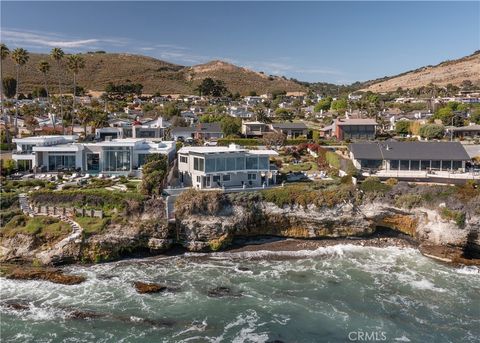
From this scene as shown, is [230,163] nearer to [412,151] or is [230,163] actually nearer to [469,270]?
[412,151]

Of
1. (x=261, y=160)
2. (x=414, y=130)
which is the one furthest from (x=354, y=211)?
(x=414, y=130)

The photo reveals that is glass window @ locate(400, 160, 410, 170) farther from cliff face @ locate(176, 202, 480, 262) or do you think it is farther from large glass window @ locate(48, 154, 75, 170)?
large glass window @ locate(48, 154, 75, 170)

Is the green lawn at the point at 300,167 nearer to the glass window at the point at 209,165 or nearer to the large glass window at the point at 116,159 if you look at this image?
the glass window at the point at 209,165

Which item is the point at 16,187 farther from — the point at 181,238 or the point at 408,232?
the point at 408,232

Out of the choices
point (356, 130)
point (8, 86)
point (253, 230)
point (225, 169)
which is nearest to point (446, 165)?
point (253, 230)

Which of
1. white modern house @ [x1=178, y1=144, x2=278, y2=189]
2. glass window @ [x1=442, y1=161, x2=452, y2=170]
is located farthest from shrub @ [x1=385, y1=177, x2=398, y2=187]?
white modern house @ [x1=178, y1=144, x2=278, y2=189]

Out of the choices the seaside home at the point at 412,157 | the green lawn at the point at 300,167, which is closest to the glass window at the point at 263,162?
the green lawn at the point at 300,167
